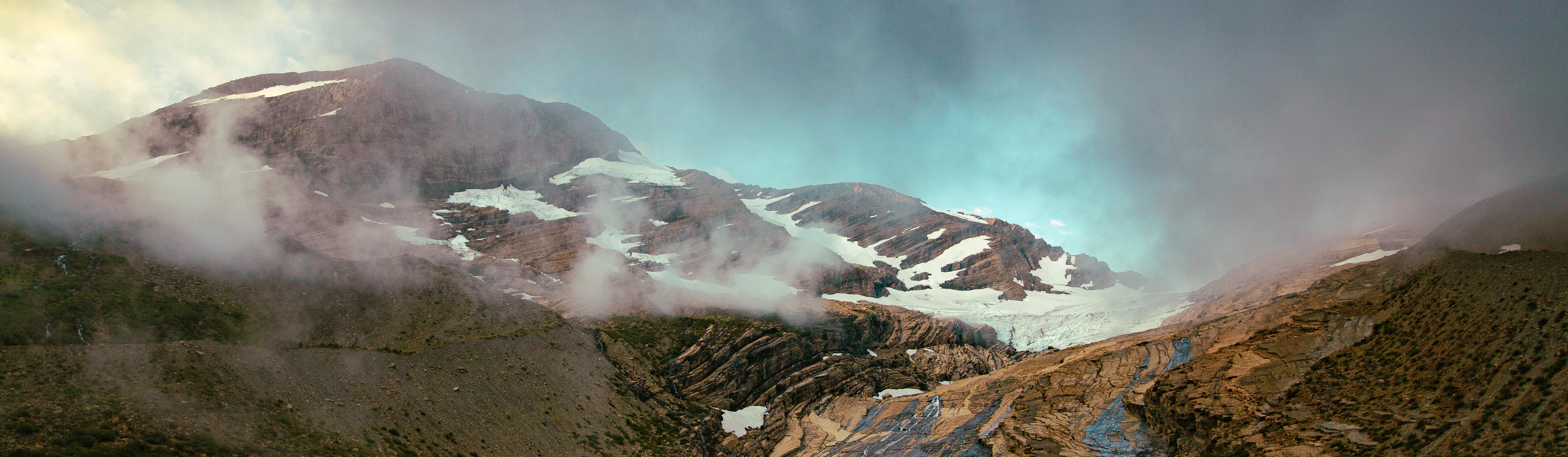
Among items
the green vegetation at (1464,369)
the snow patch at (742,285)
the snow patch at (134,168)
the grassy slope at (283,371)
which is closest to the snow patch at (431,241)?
the snow patch at (134,168)

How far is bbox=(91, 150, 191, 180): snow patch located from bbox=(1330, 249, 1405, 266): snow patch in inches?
10987

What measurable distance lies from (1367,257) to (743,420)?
144223 mm

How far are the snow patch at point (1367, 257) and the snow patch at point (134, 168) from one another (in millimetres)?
279071

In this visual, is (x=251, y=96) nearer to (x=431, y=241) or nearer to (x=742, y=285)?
(x=431, y=241)

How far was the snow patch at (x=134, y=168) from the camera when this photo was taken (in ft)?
451

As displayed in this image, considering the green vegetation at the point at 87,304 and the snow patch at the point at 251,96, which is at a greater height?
the snow patch at the point at 251,96

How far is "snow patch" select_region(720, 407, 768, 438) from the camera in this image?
3342 inches

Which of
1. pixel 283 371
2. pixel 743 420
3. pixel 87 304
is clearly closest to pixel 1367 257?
pixel 743 420

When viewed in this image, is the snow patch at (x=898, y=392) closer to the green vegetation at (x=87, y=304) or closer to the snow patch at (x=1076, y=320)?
the snow patch at (x=1076, y=320)

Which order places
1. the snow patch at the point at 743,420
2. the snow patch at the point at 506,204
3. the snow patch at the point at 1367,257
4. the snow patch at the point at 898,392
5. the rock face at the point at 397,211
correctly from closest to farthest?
the snow patch at the point at 743,420, the snow patch at the point at 898,392, the snow patch at the point at 1367,257, the rock face at the point at 397,211, the snow patch at the point at 506,204

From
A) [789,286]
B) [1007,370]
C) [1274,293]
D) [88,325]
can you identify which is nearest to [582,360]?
[88,325]

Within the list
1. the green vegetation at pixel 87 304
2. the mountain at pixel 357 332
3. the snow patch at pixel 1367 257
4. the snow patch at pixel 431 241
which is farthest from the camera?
the snow patch at pixel 431 241

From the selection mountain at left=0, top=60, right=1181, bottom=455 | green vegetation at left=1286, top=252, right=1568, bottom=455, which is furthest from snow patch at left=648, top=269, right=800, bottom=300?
green vegetation at left=1286, top=252, right=1568, bottom=455

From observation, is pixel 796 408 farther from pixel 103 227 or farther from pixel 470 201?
pixel 470 201
